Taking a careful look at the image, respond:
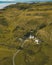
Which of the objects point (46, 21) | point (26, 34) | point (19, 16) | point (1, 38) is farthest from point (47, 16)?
point (1, 38)

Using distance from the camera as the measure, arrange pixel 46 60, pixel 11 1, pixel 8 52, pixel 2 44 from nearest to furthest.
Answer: pixel 46 60 → pixel 8 52 → pixel 2 44 → pixel 11 1

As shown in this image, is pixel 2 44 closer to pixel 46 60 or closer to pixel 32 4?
pixel 46 60

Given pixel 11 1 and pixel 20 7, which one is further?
pixel 11 1

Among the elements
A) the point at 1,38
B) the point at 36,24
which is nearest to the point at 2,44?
the point at 1,38

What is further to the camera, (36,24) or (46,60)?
(36,24)

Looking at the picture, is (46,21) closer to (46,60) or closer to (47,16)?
(47,16)

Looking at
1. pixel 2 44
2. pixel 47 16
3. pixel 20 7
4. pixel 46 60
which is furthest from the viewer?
pixel 20 7
